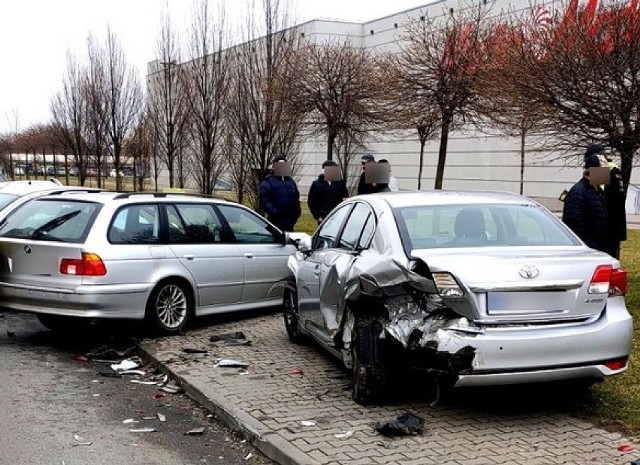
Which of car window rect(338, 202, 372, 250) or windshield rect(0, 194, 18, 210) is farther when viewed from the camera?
windshield rect(0, 194, 18, 210)

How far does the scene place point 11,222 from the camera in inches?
326

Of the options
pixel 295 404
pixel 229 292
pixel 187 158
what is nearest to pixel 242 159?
pixel 187 158

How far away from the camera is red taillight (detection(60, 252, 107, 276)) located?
7426mm

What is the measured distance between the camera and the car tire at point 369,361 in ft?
17.7

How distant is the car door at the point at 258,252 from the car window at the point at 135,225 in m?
0.99

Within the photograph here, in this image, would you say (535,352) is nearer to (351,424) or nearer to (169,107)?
(351,424)

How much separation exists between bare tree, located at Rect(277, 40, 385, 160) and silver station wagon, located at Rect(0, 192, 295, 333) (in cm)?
847

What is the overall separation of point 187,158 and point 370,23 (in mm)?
22746

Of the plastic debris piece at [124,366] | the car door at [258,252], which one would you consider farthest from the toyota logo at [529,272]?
the car door at [258,252]

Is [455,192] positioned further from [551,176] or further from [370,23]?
[370,23]

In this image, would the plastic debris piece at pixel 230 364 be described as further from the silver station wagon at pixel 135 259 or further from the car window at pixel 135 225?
the car window at pixel 135 225

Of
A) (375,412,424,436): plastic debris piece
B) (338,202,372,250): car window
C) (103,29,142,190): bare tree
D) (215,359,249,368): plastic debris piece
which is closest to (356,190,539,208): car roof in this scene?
(338,202,372,250): car window

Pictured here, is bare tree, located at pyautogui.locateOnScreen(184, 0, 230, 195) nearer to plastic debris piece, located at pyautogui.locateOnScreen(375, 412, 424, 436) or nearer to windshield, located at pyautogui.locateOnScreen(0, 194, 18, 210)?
windshield, located at pyautogui.locateOnScreen(0, 194, 18, 210)

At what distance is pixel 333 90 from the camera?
57.5 feet
